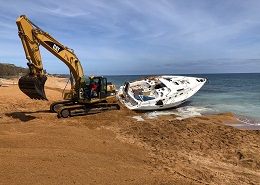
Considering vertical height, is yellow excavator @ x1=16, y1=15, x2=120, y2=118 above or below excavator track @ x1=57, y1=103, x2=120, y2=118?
above

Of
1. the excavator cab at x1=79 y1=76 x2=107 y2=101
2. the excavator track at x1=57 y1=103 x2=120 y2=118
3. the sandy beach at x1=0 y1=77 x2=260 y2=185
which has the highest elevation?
the excavator cab at x1=79 y1=76 x2=107 y2=101

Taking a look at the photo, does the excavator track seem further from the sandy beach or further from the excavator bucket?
the excavator bucket

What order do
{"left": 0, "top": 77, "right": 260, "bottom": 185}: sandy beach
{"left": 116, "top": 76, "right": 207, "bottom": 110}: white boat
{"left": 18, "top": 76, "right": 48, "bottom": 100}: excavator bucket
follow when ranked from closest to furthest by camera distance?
{"left": 0, "top": 77, "right": 260, "bottom": 185}: sandy beach < {"left": 18, "top": 76, "right": 48, "bottom": 100}: excavator bucket < {"left": 116, "top": 76, "right": 207, "bottom": 110}: white boat

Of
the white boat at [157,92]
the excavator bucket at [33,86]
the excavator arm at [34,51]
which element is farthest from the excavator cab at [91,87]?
the white boat at [157,92]

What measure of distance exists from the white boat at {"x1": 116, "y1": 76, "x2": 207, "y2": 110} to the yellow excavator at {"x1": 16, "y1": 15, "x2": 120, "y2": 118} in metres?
2.61

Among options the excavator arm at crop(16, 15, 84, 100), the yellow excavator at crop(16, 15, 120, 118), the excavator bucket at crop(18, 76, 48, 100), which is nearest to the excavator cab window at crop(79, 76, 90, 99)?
the yellow excavator at crop(16, 15, 120, 118)

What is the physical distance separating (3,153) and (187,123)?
8843mm

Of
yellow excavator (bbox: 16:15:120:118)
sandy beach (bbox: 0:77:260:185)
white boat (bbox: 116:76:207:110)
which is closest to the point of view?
sandy beach (bbox: 0:77:260:185)

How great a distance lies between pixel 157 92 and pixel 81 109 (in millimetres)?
7106

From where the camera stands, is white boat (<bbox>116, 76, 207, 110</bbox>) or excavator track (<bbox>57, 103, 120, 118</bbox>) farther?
white boat (<bbox>116, 76, 207, 110</bbox>)

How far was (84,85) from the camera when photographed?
13.7 meters

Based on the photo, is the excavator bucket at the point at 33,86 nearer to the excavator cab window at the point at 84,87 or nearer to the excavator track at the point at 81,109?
the excavator track at the point at 81,109

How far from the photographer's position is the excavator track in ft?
41.5

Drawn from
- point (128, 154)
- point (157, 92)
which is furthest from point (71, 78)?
point (128, 154)
